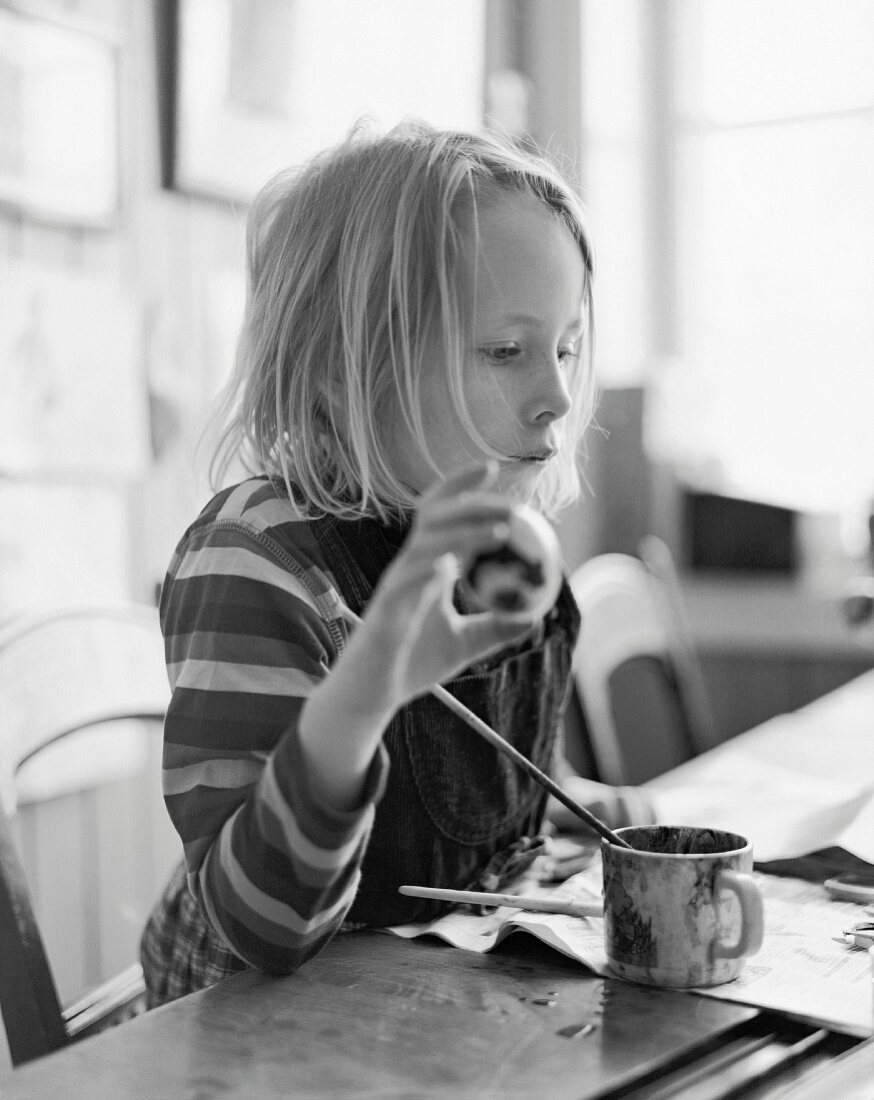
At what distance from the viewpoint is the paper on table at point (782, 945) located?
1.97 feet

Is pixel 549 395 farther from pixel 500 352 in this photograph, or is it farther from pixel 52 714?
pixel 52 714

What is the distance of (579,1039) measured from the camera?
0.56 m

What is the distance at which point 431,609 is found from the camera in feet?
1.82

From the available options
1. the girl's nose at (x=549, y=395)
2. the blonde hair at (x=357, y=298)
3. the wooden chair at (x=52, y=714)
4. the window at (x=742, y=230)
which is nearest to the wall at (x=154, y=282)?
the wooden chair at (x=52, y=714)

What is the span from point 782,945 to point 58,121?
121cm

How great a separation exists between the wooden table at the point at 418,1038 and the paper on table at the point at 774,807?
258 mm

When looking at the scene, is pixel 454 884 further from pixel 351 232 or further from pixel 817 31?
pixel 817 31

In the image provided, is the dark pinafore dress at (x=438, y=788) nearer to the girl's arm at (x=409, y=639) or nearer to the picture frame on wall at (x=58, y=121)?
the girl's arm at (x=409, y=639)

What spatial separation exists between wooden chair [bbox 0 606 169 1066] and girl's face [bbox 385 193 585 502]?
1.04 feet

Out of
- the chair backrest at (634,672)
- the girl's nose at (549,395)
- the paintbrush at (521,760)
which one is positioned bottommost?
the chair backrest at (634,672)

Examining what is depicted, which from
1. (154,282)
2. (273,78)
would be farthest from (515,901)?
(273,78)

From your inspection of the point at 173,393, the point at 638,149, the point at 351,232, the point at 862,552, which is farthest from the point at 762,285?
the point at 351,232

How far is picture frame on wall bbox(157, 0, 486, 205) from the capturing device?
1.61 metres

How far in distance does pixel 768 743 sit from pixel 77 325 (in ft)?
3.04
